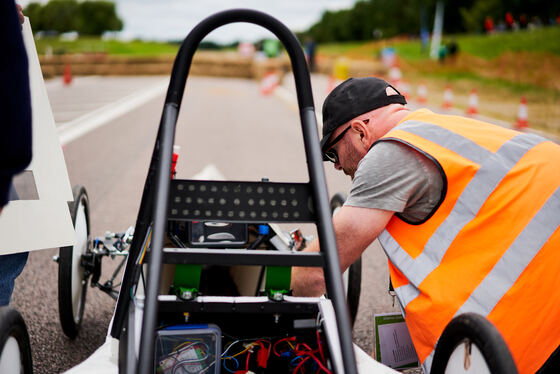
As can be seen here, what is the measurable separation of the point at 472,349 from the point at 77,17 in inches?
5041

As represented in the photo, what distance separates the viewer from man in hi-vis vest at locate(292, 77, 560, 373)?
177cm

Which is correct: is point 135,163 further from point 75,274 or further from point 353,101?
point 353,101

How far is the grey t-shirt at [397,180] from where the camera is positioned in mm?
1901

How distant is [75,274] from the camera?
2.99m

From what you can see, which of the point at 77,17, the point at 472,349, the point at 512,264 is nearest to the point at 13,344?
the point at 472,349

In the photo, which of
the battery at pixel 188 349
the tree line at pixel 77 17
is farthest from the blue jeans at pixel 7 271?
the tree line at pixel 77 17

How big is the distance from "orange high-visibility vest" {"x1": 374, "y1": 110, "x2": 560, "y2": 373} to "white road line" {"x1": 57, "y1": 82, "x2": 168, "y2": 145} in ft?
28.1

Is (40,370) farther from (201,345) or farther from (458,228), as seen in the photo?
(458,228)

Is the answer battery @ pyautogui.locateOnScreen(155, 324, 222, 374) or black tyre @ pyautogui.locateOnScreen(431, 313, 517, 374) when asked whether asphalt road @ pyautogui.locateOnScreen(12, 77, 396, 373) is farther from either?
black tyre @ pyautogui.locateOnScreen(431, 313, 517, 374)

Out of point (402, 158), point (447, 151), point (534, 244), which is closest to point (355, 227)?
point (402, 158)

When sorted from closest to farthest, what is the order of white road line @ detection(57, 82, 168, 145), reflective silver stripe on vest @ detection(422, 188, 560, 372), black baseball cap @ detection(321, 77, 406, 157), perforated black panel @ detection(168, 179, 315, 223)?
perforated black panel @ detection(168, 179, 315, 223) → reflective silver stripe on vest @ detection(422, 188, 560, 372) → black baseball cap @ detection(321, 77, 406, 157) → white road line @ detection(57, 82, 168, 145)

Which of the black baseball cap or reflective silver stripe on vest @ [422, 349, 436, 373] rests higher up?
the black baseball cap

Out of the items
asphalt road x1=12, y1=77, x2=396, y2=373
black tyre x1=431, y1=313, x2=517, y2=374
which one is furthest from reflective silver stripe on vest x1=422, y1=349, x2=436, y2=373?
asphalt road x1=12, y1=77, x2=396, y2=373

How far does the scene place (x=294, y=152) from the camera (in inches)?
374
